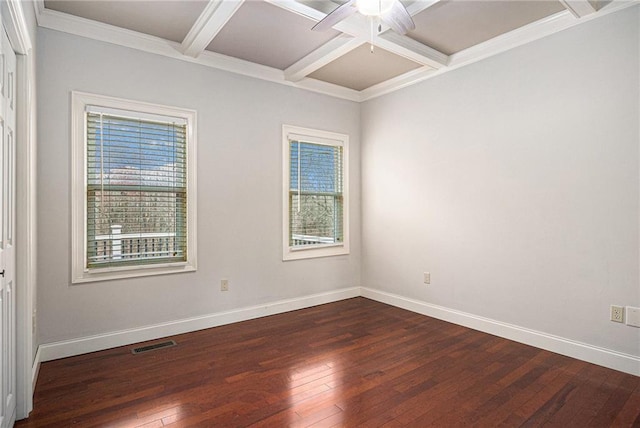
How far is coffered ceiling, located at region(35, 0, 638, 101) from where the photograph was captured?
2770mm

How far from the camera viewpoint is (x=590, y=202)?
9.34 feet

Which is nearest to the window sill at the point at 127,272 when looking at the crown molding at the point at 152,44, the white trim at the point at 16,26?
the white trim at the point at 16,26

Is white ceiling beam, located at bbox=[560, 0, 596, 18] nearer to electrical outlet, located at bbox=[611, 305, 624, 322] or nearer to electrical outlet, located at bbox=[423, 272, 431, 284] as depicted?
electrical outlet, located at bbox=[611, 305, 624, 322]

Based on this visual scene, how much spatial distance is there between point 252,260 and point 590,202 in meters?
3.10

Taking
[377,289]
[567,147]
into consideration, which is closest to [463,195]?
[567,147]

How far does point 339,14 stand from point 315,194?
2387 mm

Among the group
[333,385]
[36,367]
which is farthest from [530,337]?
[36,367]

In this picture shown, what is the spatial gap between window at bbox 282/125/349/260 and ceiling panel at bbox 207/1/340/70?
822 mm

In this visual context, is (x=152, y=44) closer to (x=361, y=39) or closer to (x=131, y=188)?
(x=131, y=188)

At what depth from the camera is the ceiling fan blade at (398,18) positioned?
7.41 ft

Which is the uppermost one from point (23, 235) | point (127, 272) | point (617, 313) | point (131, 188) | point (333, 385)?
point (131, 188)

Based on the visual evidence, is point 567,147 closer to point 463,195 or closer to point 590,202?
point 590,202

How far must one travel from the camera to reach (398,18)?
2355 millimetres

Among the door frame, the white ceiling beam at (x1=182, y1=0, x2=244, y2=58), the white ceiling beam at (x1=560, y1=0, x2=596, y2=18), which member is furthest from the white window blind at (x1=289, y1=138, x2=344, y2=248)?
the white ceiling beam at (x1=560, y1=0, x2=596, y2=18)
